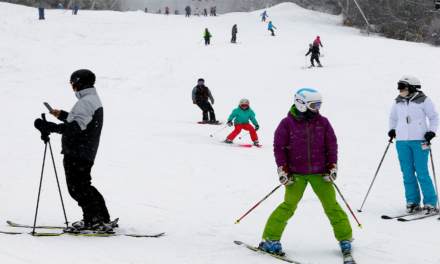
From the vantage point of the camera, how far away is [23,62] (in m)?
21.4

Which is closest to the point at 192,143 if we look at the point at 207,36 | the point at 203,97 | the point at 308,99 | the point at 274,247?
the point at 203,97

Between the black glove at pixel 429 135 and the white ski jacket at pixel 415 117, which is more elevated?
the white ski jacket at pixel 415 117

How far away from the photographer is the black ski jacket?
3.68 m

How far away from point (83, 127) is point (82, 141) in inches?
7.3

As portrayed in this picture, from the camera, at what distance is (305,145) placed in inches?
140

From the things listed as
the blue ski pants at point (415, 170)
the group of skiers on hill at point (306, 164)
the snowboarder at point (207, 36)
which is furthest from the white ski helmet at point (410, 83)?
the snowboarder at point (207, 36)

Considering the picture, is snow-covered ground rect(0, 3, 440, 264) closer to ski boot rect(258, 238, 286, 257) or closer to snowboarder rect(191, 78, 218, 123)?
ski boot rect(258, 238, 286, 257)

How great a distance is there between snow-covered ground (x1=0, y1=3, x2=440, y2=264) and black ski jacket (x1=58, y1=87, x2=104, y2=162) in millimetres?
949

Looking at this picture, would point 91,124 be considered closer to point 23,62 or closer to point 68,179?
point 68,179

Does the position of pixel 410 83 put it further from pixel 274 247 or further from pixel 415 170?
pixel 274 247

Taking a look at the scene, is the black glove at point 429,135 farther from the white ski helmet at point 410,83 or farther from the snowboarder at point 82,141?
the snowboarder at point 82,141

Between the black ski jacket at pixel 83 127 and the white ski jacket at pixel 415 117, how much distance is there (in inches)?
155

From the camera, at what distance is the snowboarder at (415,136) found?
479 centimetres

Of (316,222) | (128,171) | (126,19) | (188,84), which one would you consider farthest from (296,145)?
(126,19)
